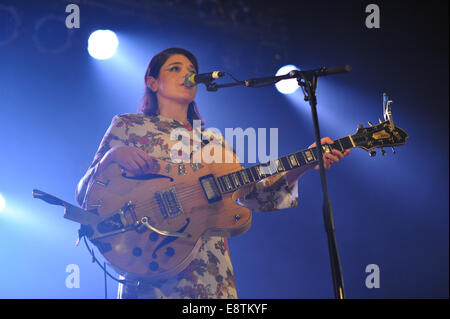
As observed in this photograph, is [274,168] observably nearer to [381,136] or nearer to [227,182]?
[227,182]

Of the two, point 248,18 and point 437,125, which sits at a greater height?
point 248,18

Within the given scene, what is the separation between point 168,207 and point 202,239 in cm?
23

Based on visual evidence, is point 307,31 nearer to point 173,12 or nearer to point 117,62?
point 173,12

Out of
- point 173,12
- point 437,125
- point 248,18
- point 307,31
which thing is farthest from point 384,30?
point 173,12

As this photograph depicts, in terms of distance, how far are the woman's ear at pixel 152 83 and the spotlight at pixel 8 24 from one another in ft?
4.00

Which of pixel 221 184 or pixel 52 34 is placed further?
pixel 52 34

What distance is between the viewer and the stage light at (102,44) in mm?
3365

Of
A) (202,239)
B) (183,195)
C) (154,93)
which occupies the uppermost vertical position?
(154,93)

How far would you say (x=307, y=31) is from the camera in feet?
14.3

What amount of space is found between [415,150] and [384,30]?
4.10ft

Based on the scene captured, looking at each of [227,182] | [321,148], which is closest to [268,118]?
[227,182]

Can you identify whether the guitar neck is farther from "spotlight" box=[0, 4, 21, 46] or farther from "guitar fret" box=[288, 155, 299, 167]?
"spotlight" box=[0, 4, 21, 46]

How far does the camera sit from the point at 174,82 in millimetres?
2545
